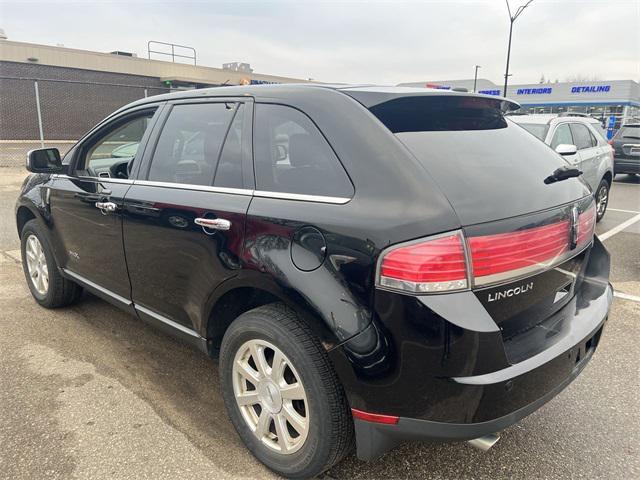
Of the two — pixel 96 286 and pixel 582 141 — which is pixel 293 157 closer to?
pixel 96 286

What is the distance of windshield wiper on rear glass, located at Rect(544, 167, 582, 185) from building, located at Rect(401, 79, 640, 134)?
42472 mm

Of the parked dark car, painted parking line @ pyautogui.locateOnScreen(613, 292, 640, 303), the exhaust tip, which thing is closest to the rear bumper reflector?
the exhaust tip

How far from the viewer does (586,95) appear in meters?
46.8

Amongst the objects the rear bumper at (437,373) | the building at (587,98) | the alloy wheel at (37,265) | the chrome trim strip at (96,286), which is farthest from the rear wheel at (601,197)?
the building at (587,98)

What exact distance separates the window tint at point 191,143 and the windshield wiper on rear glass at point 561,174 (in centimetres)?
159

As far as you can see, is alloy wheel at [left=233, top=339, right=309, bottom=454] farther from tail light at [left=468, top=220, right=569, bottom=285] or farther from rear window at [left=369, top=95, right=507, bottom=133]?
rear window at [left=369, top=95, right=507, bottom=133]

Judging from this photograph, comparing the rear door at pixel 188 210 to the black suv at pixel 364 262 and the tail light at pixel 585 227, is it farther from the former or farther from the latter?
the tail light at pixel 585 227

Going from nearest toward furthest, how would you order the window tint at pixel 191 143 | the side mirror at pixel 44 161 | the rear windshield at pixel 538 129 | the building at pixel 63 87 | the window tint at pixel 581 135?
the window tint at pixel 191 143 < the side mirror at pixel 44 161 < the rear windshield at pixel 538 129 < the window tint at pixel 581 135 < the building at pixel 63 87

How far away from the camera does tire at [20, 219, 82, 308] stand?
393 cm

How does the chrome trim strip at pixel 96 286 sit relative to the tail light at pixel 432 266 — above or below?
below

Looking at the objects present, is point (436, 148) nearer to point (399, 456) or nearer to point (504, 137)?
point (504, 137)

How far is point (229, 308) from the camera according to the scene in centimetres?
249

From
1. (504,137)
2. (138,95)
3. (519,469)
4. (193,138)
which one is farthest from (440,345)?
(138,95)

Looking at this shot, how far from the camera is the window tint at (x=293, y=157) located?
6.78 feet
